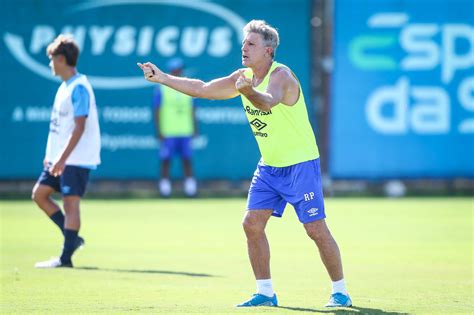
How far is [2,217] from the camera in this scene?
1811 centimetres

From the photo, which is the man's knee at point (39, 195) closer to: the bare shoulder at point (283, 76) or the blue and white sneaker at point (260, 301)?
the blue and white sneaker at point (260, 301)

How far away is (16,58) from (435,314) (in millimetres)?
14632

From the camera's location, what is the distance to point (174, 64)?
2152cm

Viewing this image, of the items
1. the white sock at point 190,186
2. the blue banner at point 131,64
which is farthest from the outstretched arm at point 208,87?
the blue banner at point 131,64

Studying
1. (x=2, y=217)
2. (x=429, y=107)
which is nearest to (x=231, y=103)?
(x=429, y=107)

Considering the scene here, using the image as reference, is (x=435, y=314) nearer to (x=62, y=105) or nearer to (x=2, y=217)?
(x=62, y=105)

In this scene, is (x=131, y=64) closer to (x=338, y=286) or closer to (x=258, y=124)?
(x=258, y=124)

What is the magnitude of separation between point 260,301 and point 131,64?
13.5 metres

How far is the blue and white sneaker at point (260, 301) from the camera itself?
925 cm

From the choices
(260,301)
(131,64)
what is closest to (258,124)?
(260,301)

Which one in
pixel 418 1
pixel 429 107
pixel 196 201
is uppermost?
pixel 418 1

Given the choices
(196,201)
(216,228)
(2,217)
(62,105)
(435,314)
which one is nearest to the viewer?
(435,314)

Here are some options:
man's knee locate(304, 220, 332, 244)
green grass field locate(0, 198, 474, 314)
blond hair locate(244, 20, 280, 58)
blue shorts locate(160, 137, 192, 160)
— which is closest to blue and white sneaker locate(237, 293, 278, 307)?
green grass field locate(0, 198, 474, 314)

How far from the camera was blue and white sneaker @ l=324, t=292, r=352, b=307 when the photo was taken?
923 cm
